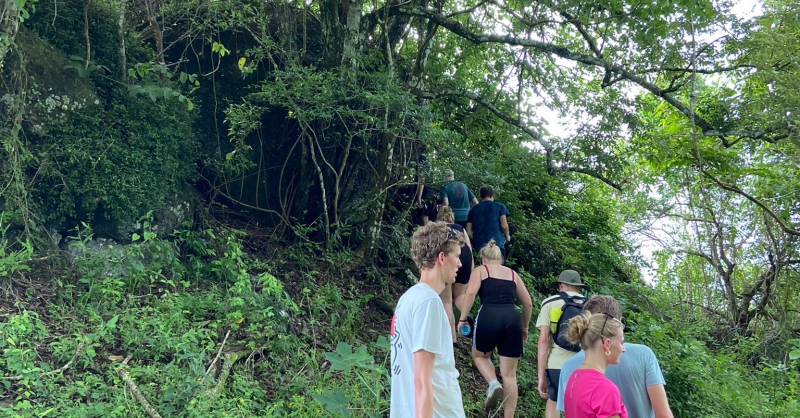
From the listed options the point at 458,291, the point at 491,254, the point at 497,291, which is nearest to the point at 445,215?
the point at 458,291

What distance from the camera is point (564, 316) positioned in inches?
202

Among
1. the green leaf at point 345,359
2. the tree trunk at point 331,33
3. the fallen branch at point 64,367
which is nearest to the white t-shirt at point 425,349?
the green leaf at point 345,359

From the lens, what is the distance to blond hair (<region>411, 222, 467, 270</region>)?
3180 mm

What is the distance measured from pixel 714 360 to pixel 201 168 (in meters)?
8.16

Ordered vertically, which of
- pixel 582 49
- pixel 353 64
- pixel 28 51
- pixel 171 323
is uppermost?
pixel 582 49

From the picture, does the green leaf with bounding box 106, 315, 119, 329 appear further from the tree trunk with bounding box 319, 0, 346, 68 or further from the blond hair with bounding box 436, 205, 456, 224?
the tree trunk with bounding box 319, 0, 346, 68

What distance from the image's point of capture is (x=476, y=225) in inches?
337

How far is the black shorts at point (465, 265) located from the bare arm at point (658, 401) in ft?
11.4

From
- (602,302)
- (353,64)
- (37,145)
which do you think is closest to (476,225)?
(353,64)

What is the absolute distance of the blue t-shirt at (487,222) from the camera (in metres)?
8.47

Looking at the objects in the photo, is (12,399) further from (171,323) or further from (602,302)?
(602,302)

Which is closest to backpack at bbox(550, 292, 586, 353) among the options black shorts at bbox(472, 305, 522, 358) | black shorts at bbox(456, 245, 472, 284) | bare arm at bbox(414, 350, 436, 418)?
black shorts at bbox(472, 305, 522, 358)

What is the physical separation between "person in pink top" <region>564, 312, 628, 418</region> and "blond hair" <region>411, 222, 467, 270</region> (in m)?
0.92

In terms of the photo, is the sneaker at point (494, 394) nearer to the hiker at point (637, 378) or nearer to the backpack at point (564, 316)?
the backpack at point (564, 316)
